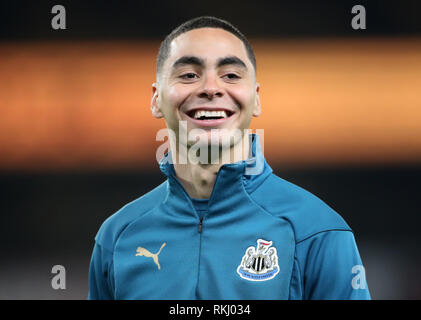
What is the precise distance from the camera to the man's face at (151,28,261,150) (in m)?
1.89

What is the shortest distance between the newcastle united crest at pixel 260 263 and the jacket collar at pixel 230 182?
0.17m

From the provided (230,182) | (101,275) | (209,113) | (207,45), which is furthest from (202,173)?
(101,275)

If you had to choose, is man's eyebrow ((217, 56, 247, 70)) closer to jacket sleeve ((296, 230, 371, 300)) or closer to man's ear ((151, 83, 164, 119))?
man's ear ((151, 83, 164, 119))

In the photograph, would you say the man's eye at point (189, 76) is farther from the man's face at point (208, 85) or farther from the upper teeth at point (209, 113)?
the upper teeth at point (209, 113)

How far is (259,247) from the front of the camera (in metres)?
1.85

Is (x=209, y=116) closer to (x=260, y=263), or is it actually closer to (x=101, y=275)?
(x=260, y=263)

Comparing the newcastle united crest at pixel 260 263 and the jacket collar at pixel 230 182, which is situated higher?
the jacket collar at pixel 230 182

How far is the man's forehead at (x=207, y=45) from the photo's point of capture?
1.92m

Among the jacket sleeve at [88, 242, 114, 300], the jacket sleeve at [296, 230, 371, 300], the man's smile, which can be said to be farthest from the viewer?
the jacket sleeve at [88, 242, 114, 300]

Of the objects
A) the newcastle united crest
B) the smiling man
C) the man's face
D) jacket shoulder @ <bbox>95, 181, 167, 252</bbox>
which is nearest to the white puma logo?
the smiling man

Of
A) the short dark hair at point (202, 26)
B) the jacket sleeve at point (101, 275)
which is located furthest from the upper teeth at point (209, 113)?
the jacket sleeve at point (101, 275)

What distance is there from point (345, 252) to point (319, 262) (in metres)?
0.09

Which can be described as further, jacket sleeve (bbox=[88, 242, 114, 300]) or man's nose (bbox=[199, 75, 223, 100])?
jacket sleeve (bbox=[88, 242, 114, 300])
